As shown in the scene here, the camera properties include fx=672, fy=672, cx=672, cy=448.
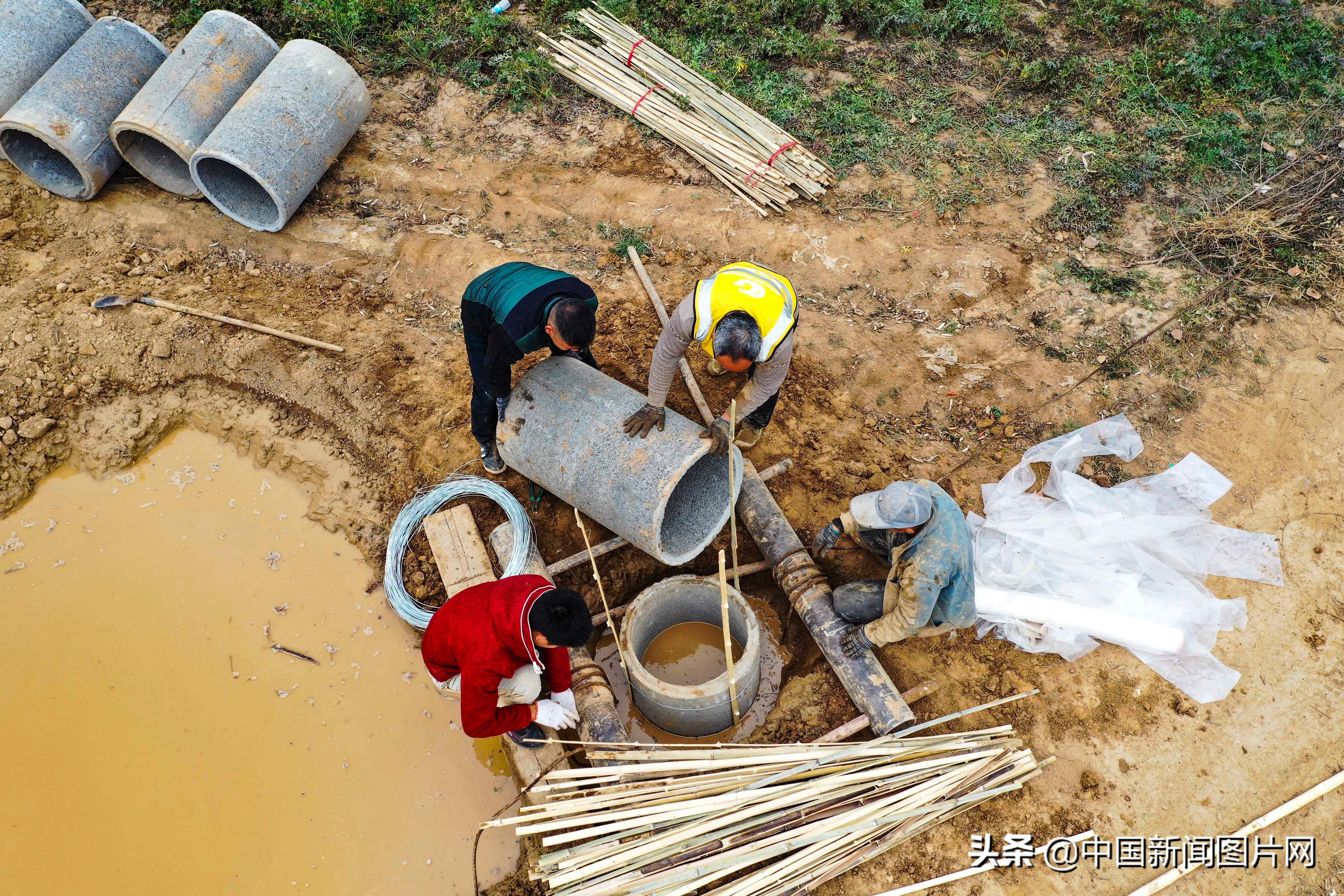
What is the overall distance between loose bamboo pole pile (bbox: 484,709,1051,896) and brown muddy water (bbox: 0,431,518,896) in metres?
1.20

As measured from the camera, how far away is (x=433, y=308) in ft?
21.7

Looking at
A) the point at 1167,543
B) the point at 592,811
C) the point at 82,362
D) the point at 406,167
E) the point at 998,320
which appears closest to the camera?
the point at 592,811

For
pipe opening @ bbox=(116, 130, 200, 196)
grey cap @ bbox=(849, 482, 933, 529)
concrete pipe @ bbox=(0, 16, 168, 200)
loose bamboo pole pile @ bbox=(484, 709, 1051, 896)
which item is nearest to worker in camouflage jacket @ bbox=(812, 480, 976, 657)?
grey cap @ bbox=(849, 482, 933, 529)

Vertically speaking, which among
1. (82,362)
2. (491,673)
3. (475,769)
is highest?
(491,673)

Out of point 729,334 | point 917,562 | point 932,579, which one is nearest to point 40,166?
point 729,334

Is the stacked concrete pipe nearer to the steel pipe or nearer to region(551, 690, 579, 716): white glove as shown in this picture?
region(551, 690, 579, 716): white glove

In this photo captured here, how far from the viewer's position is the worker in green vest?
4.09 metres

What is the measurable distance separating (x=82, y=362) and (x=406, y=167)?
3.70 meters

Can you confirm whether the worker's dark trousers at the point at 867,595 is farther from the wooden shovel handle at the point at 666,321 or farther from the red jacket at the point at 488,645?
the red jacket at the point at 488,645

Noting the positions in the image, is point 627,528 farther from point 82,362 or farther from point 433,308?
point 82,362

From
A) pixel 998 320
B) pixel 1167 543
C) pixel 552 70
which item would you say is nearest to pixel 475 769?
pixel 1167 543

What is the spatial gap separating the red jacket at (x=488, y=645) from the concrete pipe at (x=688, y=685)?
729mm

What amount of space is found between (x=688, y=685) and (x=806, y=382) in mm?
2839

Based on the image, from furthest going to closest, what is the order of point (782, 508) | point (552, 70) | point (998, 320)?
point (552, 70) < point (998, 320) < point (782, 508)
